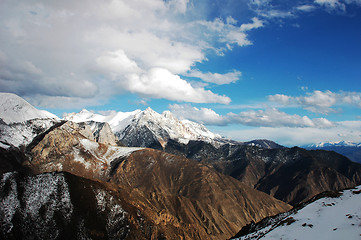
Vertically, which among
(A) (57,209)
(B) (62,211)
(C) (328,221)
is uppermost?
(C) (328,221)

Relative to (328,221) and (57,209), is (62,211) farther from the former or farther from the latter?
(328,221)

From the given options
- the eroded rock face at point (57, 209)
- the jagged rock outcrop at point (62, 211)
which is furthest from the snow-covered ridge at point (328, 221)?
the eroded rock face at point (57, 209)

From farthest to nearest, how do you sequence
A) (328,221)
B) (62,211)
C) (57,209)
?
1. (62,211)
2. (57,209)
3. (328,221)

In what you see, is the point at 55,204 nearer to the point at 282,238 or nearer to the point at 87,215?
the point at 87,215

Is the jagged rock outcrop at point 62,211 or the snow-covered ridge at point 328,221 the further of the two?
the jagged rock outcrop at point 62,211

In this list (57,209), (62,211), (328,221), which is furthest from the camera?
(62,211)

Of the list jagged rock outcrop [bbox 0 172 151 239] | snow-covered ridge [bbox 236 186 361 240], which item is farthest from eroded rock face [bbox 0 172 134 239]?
snow-covered ridge [bbox 236 186 361 240]

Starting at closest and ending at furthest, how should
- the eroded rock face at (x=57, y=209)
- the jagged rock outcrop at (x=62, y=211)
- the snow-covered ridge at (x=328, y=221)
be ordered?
1. the snow-covered ridge at (x=328, y=221)
2. the eroded rock face at (x=57, y=209)
3. the jagged rock outcrop at (x=62, y=211)

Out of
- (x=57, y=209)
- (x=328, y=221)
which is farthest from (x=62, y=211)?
(x=328, y=221)

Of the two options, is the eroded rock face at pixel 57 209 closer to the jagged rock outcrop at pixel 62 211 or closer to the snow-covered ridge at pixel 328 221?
the jagged rock outcrop at pixel 62 211
